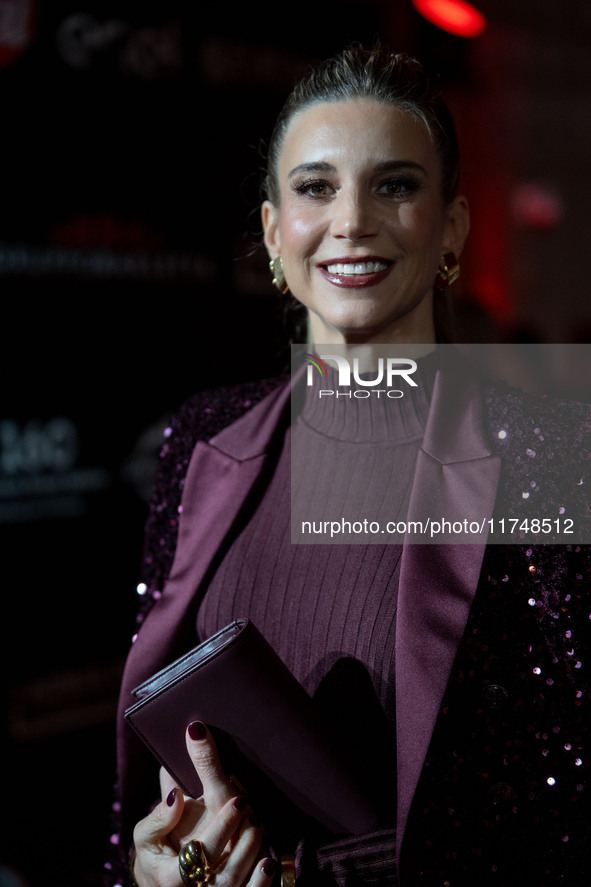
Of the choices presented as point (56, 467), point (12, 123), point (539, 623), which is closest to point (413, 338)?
point (539, 623)

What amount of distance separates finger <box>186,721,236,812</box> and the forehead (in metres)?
0.66

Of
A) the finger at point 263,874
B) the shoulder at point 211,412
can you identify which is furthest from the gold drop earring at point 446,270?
the finger at point 263,874

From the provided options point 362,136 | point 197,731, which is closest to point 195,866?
point 197,731

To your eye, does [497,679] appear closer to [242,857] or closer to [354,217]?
[242,857]

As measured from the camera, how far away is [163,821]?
0.88 metres

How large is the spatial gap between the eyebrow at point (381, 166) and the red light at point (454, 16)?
233cm

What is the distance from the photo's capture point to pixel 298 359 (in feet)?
3.81

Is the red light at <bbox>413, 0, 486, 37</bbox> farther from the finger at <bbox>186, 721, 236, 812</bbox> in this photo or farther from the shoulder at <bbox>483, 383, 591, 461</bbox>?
the finger at <bbox>186, 721, 236, 812</bbox>

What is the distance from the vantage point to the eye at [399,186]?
3.03 feet

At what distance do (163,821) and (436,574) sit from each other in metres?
0.41

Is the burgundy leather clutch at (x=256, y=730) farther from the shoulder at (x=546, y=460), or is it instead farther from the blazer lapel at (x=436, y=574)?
the shoulder at (x=546, y=460)

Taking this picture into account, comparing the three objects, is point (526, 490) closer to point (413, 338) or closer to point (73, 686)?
point (413, 338)

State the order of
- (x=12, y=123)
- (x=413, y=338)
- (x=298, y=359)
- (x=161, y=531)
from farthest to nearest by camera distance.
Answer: (x=12, y=123) → (x=161, y=531) → (x=298, y=359) → (x=413, y=338)

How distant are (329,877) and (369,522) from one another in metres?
0.41
